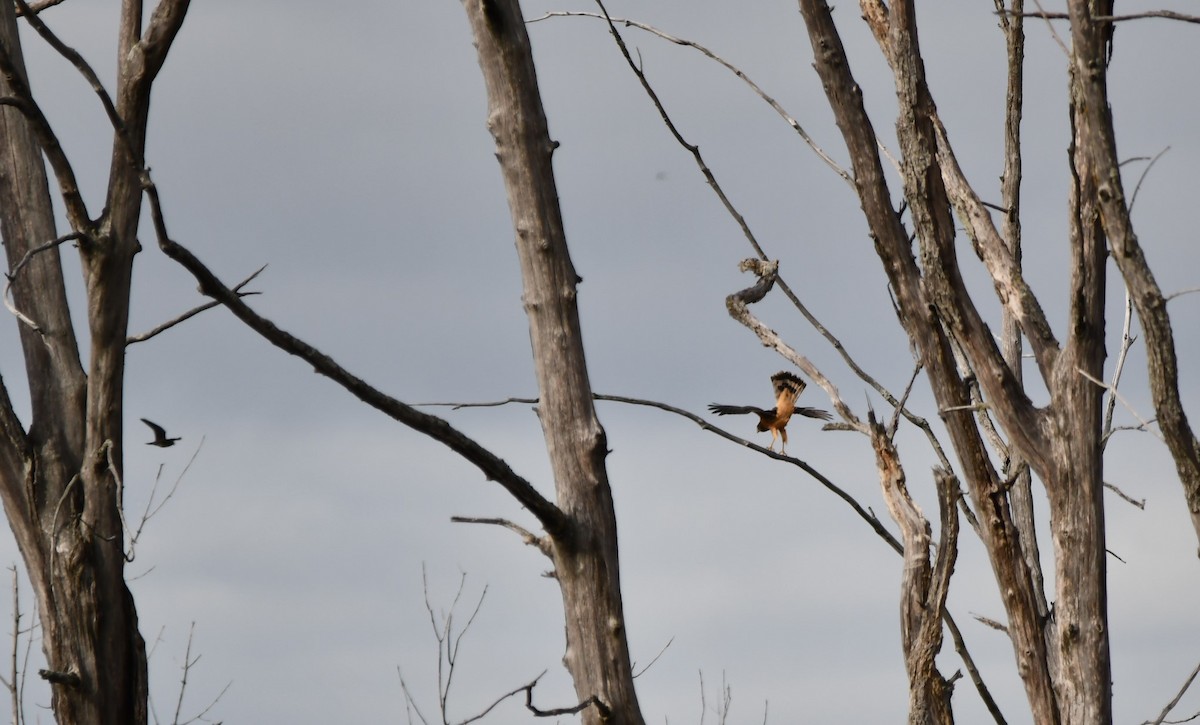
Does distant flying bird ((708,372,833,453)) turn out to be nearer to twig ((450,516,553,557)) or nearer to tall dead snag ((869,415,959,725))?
tall dead snag ((869,415,959,725))

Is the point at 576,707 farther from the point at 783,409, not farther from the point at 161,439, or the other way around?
the point at 161,439

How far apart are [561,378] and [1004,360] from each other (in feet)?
3.87

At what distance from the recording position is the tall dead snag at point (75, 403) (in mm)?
4066

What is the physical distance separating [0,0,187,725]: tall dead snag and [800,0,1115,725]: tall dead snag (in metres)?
2.65

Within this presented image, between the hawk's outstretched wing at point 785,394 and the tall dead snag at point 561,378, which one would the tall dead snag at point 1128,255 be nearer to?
the tall dead snag at point 561,378

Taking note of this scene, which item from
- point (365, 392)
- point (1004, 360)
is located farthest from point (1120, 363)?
point (365, 392)

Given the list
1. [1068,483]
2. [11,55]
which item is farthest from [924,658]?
[11,55]

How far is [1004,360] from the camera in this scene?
296 centimetres

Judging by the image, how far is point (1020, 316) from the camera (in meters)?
2.96

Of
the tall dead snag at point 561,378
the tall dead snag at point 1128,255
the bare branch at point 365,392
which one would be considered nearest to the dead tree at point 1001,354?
the tall dead snag at point 1128,255

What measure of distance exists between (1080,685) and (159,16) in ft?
12.6

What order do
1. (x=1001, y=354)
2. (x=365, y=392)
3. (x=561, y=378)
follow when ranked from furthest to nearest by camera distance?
(x=1001, y=354), (x=561, y=378), (x=365, y=392)

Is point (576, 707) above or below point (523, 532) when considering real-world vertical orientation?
below

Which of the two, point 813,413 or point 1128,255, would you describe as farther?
point 813,413
